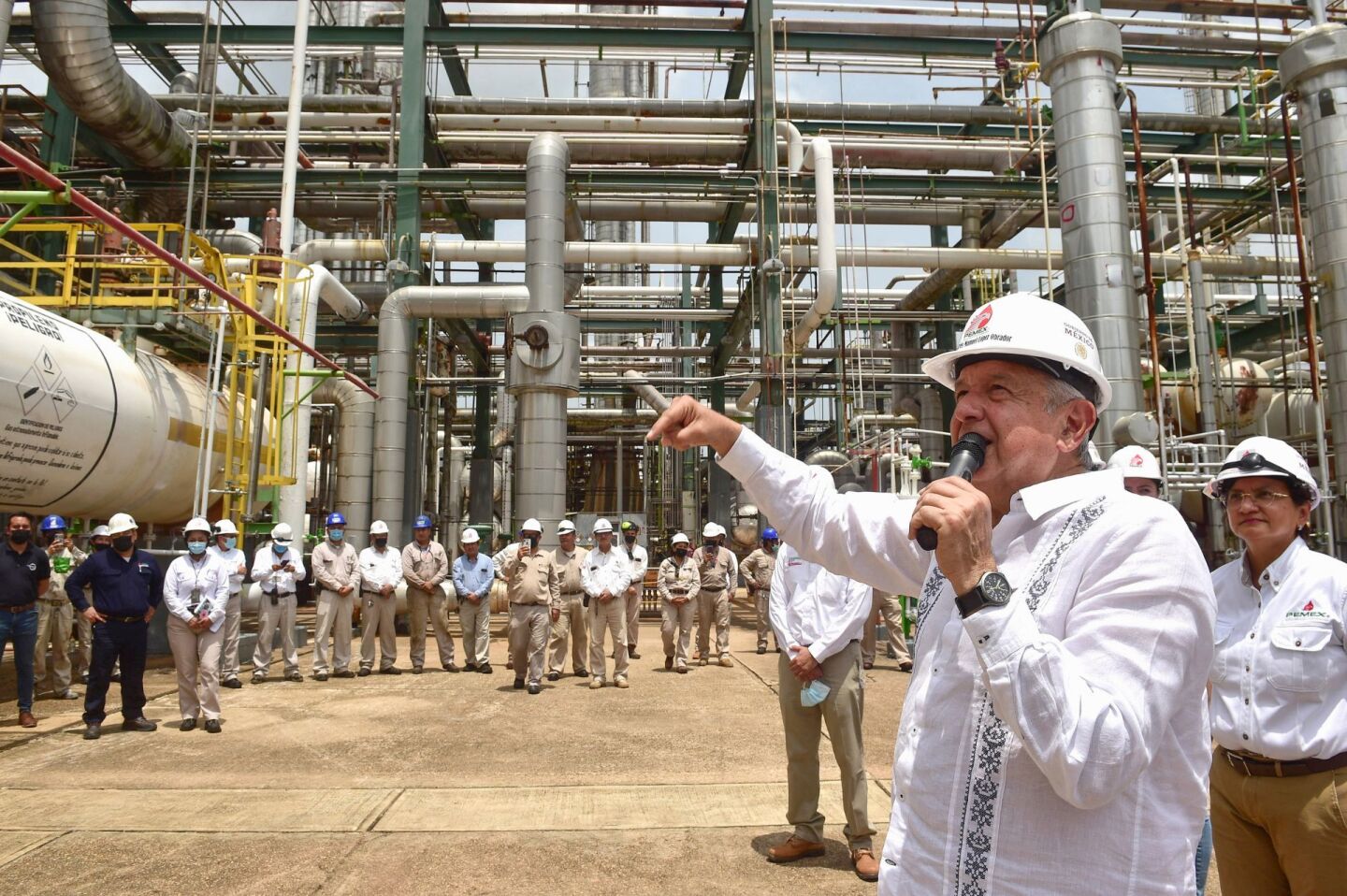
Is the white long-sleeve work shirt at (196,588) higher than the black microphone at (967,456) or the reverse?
the reverse

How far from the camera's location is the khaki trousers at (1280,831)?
2.51m

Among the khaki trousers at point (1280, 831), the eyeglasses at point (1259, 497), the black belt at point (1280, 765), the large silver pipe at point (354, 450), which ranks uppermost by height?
the large silver pipe at point (354, 450)

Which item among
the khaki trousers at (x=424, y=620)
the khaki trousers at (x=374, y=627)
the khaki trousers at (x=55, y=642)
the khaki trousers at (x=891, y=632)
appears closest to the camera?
the khaki trousers at (x=55, y=642)

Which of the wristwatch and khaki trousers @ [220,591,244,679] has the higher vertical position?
the wristwatch

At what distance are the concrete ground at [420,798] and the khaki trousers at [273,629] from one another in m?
1.14

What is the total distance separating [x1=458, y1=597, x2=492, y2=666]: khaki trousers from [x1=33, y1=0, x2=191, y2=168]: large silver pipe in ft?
33.0

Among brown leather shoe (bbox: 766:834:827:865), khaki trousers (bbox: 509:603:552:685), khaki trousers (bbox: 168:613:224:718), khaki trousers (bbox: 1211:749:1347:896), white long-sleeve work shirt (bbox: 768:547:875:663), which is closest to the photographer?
khaki trousers (bbox: 1211:749:1347:896)

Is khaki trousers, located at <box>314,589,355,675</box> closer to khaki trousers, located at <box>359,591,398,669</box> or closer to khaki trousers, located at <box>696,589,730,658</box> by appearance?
khaki trousers, located at <box>359,591,398,669</box>

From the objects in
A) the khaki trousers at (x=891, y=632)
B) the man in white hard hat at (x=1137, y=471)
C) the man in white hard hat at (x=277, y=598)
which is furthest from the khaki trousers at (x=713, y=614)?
the man in white hard hat at (x=1137, y=471)

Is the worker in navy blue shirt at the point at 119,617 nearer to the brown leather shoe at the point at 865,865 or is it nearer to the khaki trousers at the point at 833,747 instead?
the khaki trousers at the point at 833,747

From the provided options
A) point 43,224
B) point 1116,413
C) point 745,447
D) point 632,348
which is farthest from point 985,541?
point 632,348

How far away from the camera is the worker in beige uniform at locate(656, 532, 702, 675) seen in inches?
430

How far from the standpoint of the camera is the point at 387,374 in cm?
1474

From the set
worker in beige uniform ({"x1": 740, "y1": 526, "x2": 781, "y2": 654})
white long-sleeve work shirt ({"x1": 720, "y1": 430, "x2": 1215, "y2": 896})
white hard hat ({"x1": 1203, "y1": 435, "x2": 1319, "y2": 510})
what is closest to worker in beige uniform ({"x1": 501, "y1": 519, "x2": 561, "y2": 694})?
worker in beige uniform ({"x1": 740, "y1": 526, "x2": 781, "y2": 654})
